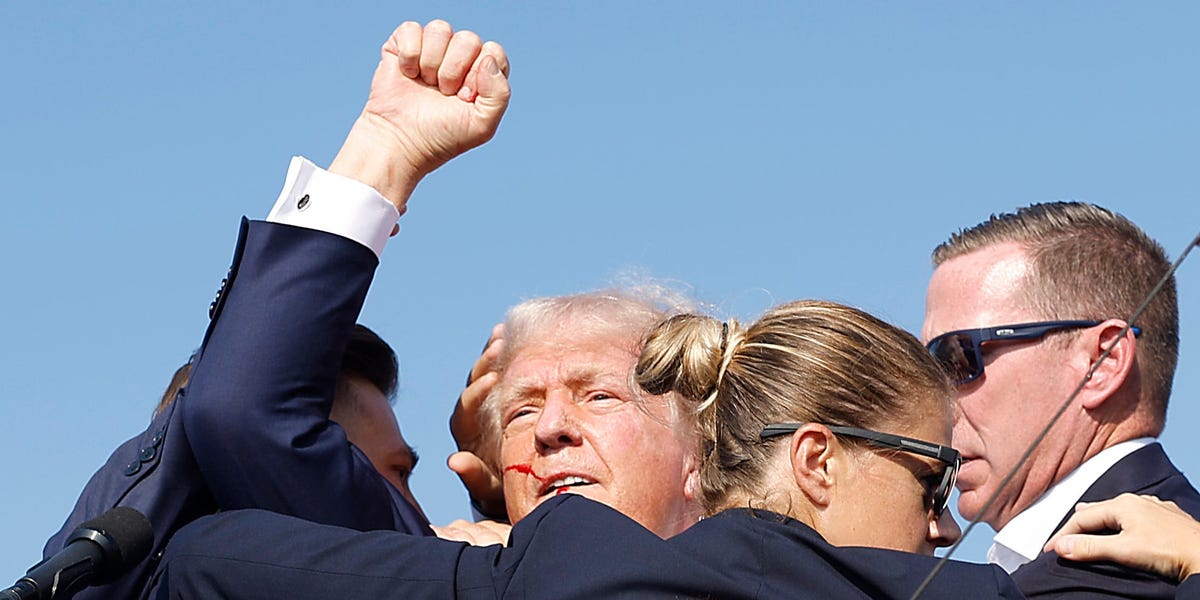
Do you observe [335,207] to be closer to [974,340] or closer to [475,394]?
[475,394]

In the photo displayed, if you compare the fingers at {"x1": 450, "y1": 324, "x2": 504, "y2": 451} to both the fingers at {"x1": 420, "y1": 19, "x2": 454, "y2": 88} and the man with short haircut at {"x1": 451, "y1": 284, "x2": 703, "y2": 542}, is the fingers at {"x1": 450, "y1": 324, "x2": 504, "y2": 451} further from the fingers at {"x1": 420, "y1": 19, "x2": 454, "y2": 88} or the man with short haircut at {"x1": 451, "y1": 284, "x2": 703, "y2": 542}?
the fingers at {"x1": 420, "y1": 19, "x2": 454, "y2": 88}

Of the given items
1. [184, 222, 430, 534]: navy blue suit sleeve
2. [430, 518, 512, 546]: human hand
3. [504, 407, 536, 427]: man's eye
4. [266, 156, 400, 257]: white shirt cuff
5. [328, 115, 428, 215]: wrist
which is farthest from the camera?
[504, 407, 536, 427]: man's eye

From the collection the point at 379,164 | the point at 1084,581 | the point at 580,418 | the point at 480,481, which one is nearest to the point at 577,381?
the point at 580,418

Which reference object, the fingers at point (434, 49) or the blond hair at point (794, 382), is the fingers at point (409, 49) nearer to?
the fingers at point (434, 49)

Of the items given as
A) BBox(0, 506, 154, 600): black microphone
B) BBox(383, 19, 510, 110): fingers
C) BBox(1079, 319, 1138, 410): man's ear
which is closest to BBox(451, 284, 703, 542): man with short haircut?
BBox(383, 19, 510, 110): fingers

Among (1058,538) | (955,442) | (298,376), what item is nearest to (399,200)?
(298,376)

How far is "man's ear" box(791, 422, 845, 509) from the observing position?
2.82m

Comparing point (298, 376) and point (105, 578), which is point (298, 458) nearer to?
point (298, 376)

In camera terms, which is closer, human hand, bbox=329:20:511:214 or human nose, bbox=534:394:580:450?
human hand, bbox=329:20:511:214

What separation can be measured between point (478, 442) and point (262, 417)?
151cm

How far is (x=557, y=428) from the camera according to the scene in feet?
13.6

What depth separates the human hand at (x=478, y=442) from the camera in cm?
443

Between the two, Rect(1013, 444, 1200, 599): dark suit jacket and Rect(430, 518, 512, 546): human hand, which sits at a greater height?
Rect(1013, 444, 1200, 599): dark suit jacket

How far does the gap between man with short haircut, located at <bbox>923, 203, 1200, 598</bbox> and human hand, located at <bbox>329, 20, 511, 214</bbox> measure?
1764 millimetres
